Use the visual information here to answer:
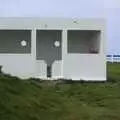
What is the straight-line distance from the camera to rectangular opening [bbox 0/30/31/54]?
2844 cm

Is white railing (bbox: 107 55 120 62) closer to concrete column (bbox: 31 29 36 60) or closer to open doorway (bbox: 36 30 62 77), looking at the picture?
open doorway (bbox: 36 30 62 77)

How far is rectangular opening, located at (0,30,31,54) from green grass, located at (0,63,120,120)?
302 inches

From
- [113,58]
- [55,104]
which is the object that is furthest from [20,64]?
[113,58]

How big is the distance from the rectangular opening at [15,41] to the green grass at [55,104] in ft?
25.2

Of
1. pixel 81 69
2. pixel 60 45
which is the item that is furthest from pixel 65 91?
pixel 60 45

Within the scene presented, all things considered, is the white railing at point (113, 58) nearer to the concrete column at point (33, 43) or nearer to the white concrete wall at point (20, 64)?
the concrete column at point (33, 43)

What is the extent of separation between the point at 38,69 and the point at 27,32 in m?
2.98

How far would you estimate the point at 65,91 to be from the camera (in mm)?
20797

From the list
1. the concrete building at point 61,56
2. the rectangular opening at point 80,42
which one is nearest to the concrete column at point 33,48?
the concrete building at point 61,56

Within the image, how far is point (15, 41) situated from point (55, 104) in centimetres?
1292

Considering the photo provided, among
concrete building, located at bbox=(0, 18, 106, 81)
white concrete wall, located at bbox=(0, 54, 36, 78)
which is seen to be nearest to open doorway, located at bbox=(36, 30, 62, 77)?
concrete building, located at bbox=(0, 18, 106, 81)

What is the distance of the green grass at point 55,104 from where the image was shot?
1332 cm

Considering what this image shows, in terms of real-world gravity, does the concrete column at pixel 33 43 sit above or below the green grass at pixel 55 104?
above

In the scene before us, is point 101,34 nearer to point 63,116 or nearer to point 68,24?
point 68,24
